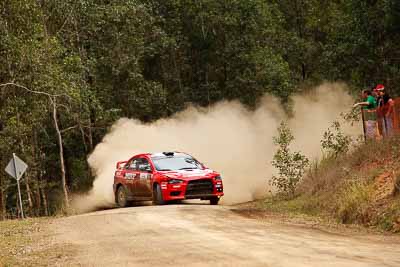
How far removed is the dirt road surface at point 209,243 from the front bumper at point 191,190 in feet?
13.1

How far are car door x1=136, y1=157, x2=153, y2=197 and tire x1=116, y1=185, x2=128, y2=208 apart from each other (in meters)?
1.16

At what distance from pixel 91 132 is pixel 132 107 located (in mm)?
3474

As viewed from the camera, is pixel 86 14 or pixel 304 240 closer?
pixel 304 240

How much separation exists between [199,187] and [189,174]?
507 millimetres

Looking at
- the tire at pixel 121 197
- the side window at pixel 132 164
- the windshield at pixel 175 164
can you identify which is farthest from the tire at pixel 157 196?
the tire at pixel 121 197

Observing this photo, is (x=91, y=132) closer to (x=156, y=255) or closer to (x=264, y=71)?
(x=264, y=71)

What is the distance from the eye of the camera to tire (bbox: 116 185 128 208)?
26.0m

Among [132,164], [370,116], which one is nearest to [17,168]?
[132,164]

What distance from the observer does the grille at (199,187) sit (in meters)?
23.5

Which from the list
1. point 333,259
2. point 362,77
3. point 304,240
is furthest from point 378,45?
point 333,259

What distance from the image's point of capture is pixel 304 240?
45.0 feet

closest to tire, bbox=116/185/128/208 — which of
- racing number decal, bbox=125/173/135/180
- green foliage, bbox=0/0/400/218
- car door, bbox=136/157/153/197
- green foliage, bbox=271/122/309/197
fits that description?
racing number decal, bbox=125/173/135/180

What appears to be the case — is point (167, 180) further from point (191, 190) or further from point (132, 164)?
point (132, 164)

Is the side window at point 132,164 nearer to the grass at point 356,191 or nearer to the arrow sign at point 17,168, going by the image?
the arrow sign at point 17,168
